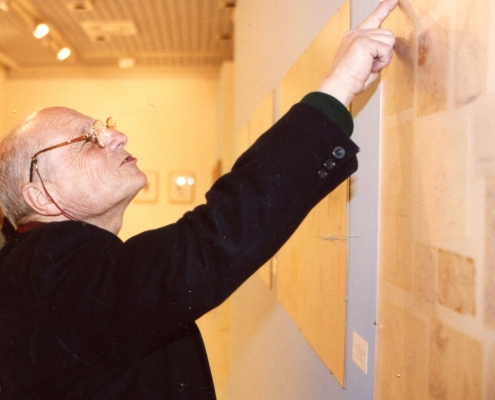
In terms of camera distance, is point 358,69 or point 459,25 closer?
point 459,25

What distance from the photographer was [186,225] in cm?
62

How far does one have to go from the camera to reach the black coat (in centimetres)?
58

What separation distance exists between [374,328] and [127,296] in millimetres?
491

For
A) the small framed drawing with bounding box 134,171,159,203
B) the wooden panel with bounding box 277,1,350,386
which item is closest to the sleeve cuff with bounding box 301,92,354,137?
the wooden panel with bounding box 277,1,350,386

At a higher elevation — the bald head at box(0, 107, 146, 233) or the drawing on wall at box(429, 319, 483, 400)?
the bald head at box(0, 107, 146, 233)

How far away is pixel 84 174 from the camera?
0.92 meters

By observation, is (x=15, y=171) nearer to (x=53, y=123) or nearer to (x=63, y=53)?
(x=53, y=123)

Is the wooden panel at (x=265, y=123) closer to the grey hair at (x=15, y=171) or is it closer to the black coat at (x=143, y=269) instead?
the grey hair at (x=15, y=171)

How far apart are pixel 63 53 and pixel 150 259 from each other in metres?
4.44

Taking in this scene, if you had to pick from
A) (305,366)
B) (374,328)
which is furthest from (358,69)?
(305,366)

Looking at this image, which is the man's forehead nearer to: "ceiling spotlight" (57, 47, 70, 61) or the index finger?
the index finger

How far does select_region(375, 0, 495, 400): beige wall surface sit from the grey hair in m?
0.76

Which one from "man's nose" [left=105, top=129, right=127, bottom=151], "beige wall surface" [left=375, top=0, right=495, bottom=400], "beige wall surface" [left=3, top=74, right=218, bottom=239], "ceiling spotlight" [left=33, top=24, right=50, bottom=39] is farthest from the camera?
"beige wall surface" [left=3, top=74, right=218, bottom=239]

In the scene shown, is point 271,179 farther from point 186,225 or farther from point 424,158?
point 424,158
